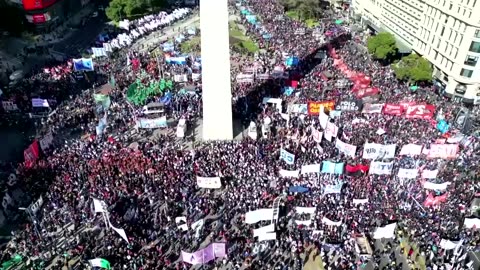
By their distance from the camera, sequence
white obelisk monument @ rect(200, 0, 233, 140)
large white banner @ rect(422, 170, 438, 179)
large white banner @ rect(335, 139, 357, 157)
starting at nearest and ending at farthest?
large white banner @ rect(422, 170, 438, 179) < large white banner @ rect(335, 139, 357, 157) < white obelisk monument @ rect(200, 0, 233, 140)

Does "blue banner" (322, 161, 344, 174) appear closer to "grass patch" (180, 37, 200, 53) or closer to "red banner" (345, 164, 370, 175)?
"red banner" (345, 164, 370, 175)

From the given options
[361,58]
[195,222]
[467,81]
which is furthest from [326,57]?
[195,222]

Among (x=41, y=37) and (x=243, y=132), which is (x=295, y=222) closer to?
(x=243, y=132)

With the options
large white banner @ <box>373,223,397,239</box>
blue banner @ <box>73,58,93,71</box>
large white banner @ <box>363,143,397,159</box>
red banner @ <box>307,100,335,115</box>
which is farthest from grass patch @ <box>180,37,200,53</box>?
large white banner @ <box>373,223,397,239</box>

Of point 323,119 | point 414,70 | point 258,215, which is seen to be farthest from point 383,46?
point 258,215

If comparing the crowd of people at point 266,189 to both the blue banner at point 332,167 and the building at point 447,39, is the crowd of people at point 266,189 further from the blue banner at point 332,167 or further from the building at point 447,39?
the building at point 447,39

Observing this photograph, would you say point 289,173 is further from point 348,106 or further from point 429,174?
point 348,106

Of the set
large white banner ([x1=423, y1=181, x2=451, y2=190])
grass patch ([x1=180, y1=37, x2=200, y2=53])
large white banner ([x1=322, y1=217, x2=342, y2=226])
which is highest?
large white banner ([x1=423, y1=181, x2=451, y2=190])
